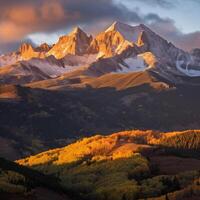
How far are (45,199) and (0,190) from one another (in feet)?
45.4

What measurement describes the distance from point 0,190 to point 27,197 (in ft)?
23.3

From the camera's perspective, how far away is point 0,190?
190 metres

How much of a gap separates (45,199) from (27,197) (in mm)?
8027

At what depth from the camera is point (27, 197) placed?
191 meters

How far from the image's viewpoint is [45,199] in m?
198
